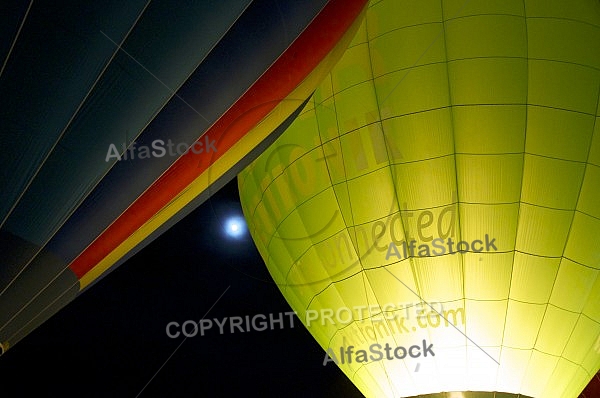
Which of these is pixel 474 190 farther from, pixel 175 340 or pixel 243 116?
pixel 175 340

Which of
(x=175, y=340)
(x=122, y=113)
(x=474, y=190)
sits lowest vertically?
(x=122, y=113)

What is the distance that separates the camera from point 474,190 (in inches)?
131

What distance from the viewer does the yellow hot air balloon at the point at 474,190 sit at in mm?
3281

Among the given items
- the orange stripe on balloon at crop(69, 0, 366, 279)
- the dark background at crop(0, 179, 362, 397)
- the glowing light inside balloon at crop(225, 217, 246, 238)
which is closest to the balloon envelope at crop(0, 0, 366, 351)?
the orange stripe on balloon at crop(69, 0, 366, 279)

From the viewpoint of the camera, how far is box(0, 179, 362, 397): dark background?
233 inches

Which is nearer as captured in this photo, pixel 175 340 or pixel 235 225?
pixel 235 225

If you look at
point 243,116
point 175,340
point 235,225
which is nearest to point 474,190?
point 243,116

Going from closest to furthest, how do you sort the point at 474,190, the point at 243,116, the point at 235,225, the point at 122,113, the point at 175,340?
the point at 122,113 → the point at 243,116 → the point at 474,190 → the point at 235,225 → the point at 175,340

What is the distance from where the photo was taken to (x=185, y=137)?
8.93 ft

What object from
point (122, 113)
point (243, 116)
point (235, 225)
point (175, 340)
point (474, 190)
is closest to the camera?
point (122, 113)

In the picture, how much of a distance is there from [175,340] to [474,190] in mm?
3931

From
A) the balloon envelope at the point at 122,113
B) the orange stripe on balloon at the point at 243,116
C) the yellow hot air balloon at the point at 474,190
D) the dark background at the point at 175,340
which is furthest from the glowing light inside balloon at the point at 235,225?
the orange stripe on balloon at the point at 243,116

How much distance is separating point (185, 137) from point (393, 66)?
119cm

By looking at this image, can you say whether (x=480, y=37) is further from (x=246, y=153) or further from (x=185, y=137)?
(x=185, y=137)
